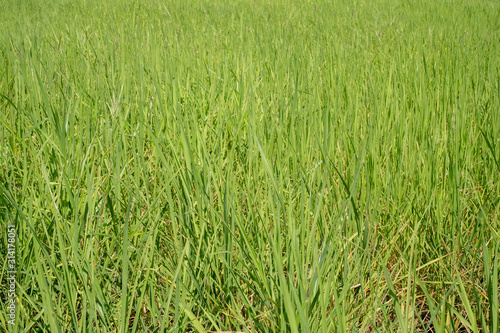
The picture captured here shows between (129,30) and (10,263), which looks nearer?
(10,263)

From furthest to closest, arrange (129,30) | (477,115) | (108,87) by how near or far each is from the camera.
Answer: (129,30) → (108,87) → (477,115)

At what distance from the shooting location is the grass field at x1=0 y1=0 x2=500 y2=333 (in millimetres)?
641

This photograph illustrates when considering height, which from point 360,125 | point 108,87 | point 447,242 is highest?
point 108,87

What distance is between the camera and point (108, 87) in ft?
4.98

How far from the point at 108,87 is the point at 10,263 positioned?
95 centimetres

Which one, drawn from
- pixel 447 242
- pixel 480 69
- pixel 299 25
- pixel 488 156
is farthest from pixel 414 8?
pixel 447 242

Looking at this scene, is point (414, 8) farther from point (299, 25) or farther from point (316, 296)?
point (316, 296)

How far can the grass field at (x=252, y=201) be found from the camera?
641 mm

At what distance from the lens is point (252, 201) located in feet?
3.01

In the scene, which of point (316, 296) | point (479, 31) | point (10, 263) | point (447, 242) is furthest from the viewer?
point (479, 31)

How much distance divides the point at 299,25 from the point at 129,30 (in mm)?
1357

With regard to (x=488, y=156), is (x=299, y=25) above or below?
above

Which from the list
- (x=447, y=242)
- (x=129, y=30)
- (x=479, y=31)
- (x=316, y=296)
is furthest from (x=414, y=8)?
(x=316, y=296)

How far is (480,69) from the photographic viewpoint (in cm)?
190
